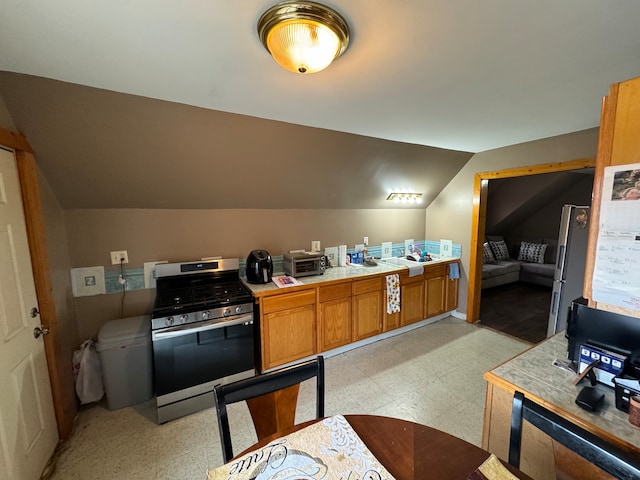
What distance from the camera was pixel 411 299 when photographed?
3.33m

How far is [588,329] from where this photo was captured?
118 centimetres

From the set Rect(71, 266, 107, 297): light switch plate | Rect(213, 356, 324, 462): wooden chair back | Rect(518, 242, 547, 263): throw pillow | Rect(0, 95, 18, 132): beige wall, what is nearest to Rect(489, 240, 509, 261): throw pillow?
Rect(518, 242, 547, 263): throw pillow

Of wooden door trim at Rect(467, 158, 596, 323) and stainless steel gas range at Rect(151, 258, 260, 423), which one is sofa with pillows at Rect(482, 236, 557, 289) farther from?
stainless steel gas range at Rect(151, 258, 260, 423)

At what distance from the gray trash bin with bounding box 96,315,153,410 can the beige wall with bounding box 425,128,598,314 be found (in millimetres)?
3821

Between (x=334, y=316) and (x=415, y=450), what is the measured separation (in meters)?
1.84

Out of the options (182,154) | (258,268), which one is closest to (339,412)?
(258,268)

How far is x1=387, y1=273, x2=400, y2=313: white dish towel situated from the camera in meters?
3.09

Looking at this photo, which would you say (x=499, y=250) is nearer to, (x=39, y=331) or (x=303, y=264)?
(x=303, y=264)

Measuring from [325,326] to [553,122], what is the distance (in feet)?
9.24

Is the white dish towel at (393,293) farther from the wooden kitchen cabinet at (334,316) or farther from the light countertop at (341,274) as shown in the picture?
the wooden kitchen cabinet at (334,316)

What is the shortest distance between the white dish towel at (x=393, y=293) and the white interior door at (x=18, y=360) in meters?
2.95

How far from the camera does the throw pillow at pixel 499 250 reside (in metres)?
5.59

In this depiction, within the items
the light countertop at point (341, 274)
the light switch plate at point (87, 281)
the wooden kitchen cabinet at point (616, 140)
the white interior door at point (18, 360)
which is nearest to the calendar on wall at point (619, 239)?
the wooden kitchen cabinet at point (616, 140)

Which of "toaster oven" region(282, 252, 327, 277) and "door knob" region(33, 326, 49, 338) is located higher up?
"toaster oven" region(282, 252, 327, 277)
